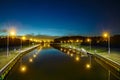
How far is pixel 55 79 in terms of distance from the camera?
71.3 feet

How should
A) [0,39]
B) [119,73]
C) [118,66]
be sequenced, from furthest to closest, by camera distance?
[0,39] < [118,66] < [119,73]

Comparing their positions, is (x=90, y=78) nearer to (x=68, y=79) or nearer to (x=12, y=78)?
(x=68, y=79)

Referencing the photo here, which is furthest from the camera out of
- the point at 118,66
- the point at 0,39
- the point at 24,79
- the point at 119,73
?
the point at 0,39

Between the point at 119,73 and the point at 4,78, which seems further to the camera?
the point at 119,73

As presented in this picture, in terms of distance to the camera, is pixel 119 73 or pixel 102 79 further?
pixel 119 73

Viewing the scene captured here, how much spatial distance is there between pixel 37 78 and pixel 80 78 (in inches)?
180

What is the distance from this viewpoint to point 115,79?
2155 cm

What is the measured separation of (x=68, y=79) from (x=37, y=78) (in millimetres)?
3299

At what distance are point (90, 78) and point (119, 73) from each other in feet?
14.3

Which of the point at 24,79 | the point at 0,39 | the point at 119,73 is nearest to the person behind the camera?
the point at 24,79

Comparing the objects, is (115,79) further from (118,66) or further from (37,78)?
(37,78)

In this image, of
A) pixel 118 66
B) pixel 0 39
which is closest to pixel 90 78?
pixel 118 66

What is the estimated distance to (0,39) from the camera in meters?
119

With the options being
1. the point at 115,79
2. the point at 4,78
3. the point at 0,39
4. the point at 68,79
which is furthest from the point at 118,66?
the point at 0,39
